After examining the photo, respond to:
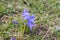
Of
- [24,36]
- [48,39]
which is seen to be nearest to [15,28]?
[24,36]

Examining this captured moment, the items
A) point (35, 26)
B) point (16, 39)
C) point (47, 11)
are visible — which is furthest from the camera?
point (47, 11)

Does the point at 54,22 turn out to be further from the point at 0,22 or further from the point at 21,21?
the point at 0,22

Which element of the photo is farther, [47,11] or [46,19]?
[47,11]

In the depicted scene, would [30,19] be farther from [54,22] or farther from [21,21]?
[54,22]

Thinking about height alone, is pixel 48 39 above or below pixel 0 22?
below

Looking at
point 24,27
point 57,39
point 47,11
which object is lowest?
point 57,39

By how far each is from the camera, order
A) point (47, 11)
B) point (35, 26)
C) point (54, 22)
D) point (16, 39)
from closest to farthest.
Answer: point (16, 39), point (35, 26), point (54, 22), point (47, 11)

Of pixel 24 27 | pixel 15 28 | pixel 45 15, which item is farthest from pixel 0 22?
pixel 45 15

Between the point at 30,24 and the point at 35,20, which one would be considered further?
the point at 35,20

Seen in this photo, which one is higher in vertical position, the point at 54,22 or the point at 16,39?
the point at 54,22
